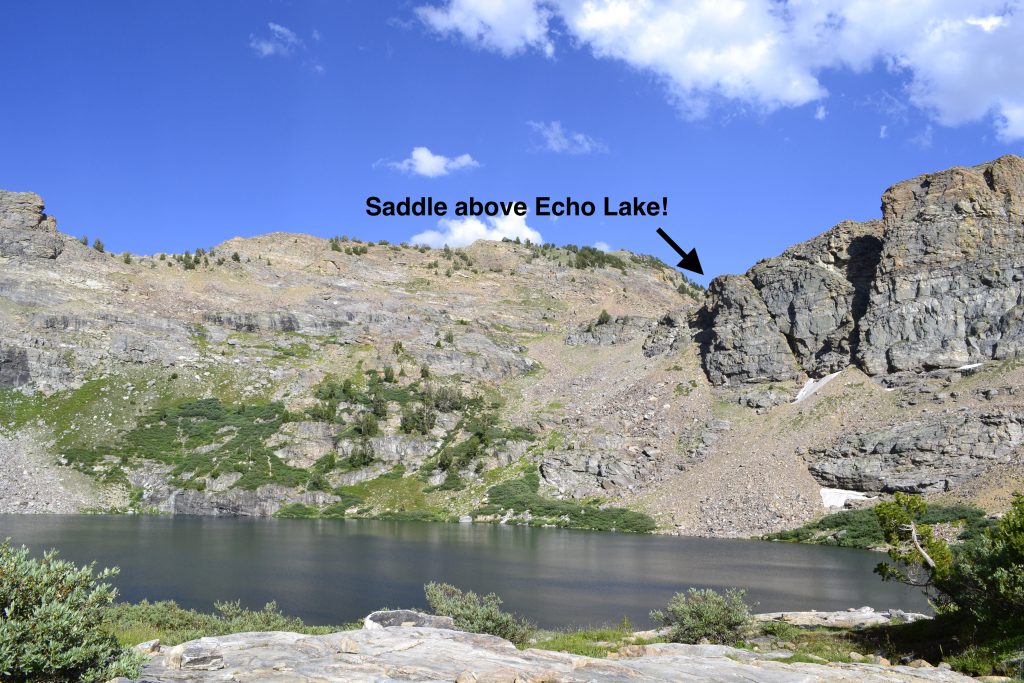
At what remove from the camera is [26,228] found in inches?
5069

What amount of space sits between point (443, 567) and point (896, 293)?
86289 millimetres

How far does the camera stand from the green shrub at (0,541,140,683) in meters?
8.77

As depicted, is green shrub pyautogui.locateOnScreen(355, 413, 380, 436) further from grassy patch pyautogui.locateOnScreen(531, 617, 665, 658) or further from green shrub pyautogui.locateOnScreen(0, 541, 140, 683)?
green shrub pyautogui.locateOnScreen(0, 541, 140, 683)

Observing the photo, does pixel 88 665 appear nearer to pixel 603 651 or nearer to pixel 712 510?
pixel 603 651

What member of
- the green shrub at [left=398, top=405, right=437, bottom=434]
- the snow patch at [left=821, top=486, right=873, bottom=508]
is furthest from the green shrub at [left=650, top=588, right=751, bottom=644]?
the green shrub at [left=398, top=405, right=437, bottom=434]

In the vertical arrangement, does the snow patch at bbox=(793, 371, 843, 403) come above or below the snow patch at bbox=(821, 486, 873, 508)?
above

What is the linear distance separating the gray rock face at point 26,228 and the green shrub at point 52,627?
14345 cm

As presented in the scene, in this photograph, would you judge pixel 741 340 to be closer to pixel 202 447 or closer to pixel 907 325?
pixel 907 325

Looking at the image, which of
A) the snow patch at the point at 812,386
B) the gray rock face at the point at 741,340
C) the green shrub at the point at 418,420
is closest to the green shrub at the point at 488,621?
the green shrub at the point at 418,420

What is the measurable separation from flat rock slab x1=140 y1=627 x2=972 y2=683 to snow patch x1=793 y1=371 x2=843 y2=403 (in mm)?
90050

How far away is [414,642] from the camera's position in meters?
15.2

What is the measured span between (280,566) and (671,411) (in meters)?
72.0

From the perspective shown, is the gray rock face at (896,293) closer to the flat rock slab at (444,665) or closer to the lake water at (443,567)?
the lake water at (443,567)

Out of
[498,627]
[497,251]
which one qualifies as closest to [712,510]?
[498,627]
